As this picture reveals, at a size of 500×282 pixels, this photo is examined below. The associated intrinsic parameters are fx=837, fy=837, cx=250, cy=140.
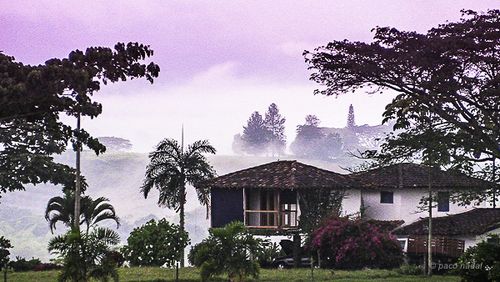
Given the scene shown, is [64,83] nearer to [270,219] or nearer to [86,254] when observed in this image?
[86,254]

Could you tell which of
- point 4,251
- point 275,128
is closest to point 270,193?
point 4,251

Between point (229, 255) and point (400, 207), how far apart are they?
71.2ft

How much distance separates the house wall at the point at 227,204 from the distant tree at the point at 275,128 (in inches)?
4767

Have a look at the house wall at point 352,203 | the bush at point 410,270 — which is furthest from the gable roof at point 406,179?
the bush at point 410,270

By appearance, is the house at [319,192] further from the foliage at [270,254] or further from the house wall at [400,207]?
the foliage at [270,254]

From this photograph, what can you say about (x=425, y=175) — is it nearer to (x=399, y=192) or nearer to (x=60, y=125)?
(x=399, y=192)

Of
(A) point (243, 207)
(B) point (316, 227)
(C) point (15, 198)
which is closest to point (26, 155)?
(A) point (243, 207)

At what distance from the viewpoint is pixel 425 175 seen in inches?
1919

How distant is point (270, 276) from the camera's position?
109ft

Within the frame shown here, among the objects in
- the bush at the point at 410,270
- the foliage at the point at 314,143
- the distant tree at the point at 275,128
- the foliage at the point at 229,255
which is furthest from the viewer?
the foliage at the point at 314,143

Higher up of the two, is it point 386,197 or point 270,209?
point 386,197

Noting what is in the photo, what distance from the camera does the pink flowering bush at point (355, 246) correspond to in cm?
3844

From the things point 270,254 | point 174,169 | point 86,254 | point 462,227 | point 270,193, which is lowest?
point 270,254

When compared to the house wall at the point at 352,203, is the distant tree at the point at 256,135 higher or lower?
higher
